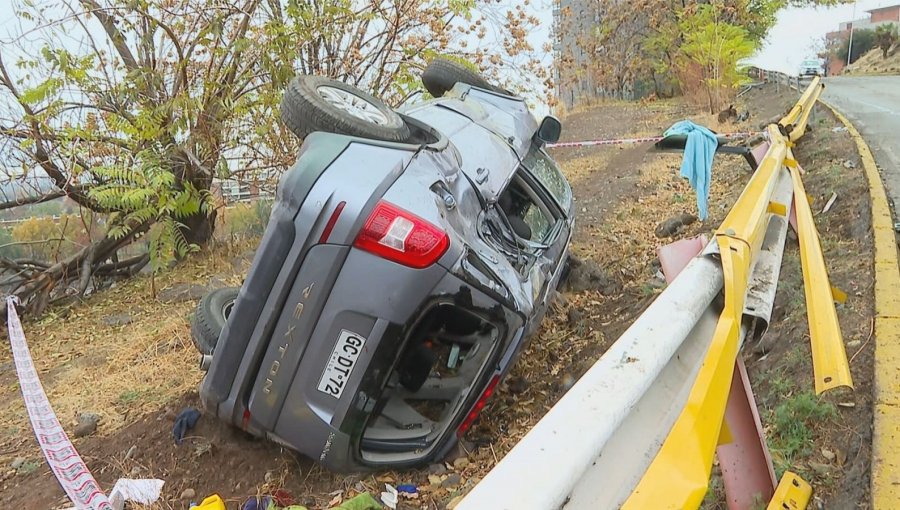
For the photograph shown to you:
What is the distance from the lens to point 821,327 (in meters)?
1.71

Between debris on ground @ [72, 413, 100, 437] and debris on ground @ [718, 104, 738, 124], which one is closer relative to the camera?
debris on ground @ [72, 413, 100, 437]

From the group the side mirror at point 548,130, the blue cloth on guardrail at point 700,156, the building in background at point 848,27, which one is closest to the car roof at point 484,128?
the side mirror at point 548,130

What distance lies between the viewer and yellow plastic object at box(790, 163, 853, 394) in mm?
1515

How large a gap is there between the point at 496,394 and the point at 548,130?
1.78 metres

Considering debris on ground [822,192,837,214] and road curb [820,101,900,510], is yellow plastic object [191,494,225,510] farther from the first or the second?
debris on ground [822,192,837,214]

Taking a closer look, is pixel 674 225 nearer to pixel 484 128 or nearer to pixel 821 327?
pixel 484 128

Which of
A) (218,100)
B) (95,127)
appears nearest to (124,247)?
(95,127)

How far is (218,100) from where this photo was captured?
6828 millimetres

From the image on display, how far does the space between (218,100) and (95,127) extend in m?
1.33

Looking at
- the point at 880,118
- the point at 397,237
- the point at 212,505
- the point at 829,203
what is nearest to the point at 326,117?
the point at 397,237

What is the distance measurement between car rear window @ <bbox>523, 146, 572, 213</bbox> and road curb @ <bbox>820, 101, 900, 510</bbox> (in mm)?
1768

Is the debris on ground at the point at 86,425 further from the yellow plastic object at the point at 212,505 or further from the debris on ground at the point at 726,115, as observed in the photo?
the debris on ground at the point at 726,115

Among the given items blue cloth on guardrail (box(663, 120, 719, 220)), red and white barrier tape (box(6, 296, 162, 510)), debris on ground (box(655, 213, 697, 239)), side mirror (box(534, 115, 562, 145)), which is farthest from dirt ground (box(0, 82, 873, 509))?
side mirror (box(534, 115, 562, 145))

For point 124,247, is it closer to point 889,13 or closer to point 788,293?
point 788,293
